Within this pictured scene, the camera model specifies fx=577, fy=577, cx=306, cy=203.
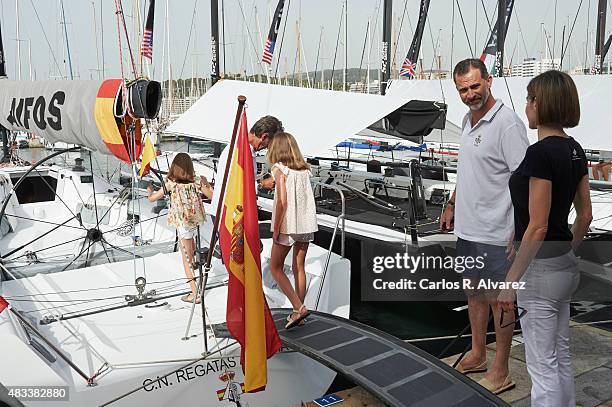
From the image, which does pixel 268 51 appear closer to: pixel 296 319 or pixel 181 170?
pixel 181 170

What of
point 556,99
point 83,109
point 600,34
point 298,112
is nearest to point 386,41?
point 600,34

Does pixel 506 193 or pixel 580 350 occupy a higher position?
pixel 506 193

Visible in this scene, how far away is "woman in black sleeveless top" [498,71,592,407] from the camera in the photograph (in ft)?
7.92

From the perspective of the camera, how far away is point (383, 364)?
339 centimetres

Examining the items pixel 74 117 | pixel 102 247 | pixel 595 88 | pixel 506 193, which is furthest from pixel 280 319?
pixel 595 88

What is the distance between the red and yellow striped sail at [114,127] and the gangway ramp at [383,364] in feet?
5.09

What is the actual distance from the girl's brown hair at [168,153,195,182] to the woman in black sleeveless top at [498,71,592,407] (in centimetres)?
281

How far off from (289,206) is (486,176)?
4.17ft

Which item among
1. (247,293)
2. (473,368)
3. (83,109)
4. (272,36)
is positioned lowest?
(473,368)

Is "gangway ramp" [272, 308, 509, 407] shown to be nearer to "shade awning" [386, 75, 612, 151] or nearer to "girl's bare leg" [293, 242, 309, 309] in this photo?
"girl's bare leg" [293, 242, 309, 309]

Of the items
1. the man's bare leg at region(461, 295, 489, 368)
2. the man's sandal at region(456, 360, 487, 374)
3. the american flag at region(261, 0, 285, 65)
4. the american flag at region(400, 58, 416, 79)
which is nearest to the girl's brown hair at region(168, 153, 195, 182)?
the man's bare leg at region(461, 295, 489, 368)

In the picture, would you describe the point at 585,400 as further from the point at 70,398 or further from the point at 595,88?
the point at 595,88

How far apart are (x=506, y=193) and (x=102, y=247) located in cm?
441

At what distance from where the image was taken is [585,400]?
340 cm
